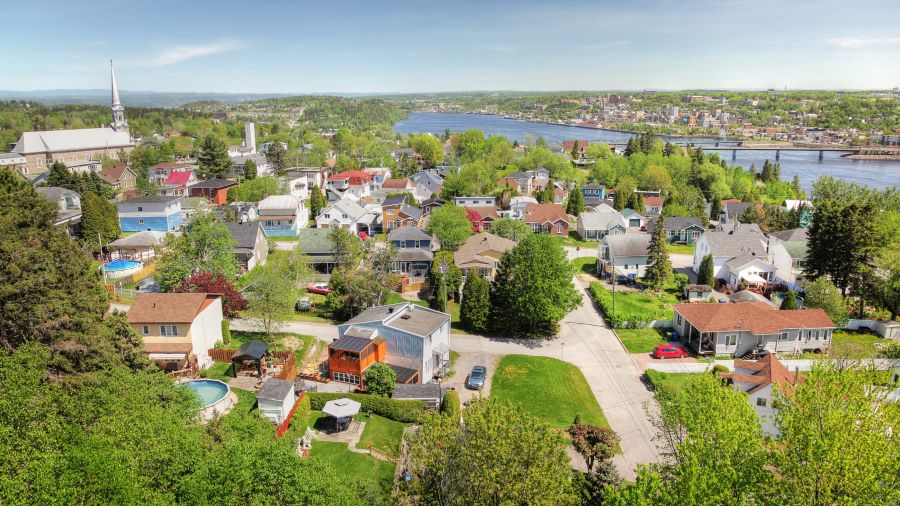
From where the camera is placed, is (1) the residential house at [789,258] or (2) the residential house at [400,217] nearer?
(1) the residential house at [789,258]

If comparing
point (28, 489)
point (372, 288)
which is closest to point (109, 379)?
point (28, 489)

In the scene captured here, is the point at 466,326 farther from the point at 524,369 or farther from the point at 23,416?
the point at 23,416

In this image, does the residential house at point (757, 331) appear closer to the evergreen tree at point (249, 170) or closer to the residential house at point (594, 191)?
the residential house at point (594, 191)

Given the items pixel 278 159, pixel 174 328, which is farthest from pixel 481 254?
pixel 278 159

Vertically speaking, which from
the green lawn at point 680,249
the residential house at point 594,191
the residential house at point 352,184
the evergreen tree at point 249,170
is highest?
the evergreen tree at point 249,170

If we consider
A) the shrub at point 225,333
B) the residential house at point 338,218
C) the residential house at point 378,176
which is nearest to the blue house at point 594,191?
the residential house at point 378,176

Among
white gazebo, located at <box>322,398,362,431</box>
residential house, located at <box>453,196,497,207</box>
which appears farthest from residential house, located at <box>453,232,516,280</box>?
white gazebo, located at <box>322,398,362,431</box>

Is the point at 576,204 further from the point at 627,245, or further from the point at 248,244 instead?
the point at 248,244
